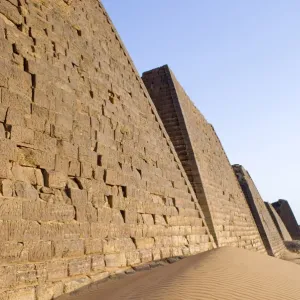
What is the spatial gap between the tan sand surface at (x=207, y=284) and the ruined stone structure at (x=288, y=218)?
31833mm

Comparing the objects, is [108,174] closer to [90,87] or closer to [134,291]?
[90,87]

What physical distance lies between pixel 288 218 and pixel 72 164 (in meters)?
33.9

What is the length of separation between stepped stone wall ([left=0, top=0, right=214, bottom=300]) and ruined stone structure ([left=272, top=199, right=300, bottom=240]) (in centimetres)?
2975

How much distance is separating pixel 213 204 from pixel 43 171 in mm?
6881

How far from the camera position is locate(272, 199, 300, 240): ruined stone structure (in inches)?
1339

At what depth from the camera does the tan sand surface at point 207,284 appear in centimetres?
350

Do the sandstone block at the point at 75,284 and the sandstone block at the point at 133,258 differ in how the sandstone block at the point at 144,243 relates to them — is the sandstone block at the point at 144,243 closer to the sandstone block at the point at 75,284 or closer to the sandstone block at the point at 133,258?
the sandstone block at the point at 133,258

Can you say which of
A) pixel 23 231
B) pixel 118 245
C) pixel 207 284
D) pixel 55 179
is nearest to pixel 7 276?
pixel 23 231

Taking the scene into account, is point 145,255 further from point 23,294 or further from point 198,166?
point 198,166

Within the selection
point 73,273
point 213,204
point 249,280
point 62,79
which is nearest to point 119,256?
point 73,273

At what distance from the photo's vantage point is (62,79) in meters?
5.25

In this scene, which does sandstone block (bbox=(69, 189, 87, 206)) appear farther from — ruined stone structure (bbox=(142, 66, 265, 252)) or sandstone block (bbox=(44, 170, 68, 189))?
ruined stone structure (bbox=(142, 66, 265, 252))

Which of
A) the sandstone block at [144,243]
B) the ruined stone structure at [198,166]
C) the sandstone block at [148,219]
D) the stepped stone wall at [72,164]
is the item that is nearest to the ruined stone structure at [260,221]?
the ruined stone structure at [198,166]

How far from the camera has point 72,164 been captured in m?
A: 4.72
